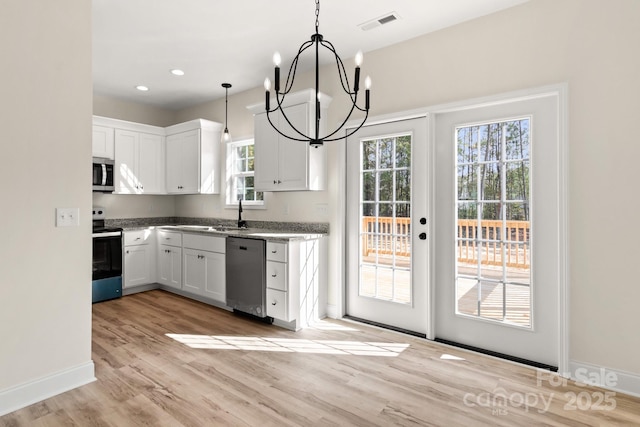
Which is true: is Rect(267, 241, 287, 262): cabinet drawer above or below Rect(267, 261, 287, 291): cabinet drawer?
above

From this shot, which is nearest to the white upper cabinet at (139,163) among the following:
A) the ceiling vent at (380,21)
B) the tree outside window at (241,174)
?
the tree outside window at (241,174)

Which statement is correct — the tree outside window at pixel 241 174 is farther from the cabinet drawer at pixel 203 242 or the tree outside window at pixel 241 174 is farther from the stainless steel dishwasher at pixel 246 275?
the stainless steel dishwasher at pixel 246 275

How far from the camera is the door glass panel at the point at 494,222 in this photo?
269 centimetres

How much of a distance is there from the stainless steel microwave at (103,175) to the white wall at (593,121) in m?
4.28

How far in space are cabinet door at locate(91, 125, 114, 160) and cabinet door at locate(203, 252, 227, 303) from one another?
6.28 feet

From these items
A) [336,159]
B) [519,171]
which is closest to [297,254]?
Answer: [336,159]

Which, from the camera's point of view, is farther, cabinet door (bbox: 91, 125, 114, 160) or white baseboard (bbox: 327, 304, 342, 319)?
cabinet door (bbox: 91, 125, 114, 160)

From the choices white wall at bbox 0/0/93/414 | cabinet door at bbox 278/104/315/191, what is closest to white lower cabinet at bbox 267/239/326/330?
cabinet door at bbox 278/104/315/191

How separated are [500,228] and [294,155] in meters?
2.01

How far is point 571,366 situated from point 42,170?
3.62 meters

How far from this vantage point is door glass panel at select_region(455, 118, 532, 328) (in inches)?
106

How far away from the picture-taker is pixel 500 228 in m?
2.78

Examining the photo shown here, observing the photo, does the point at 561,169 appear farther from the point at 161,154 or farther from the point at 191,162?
the point at 161,154

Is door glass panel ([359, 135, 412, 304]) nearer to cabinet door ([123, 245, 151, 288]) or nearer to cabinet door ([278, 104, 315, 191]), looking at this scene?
cabinet door ([278, 104, 315, 191])
